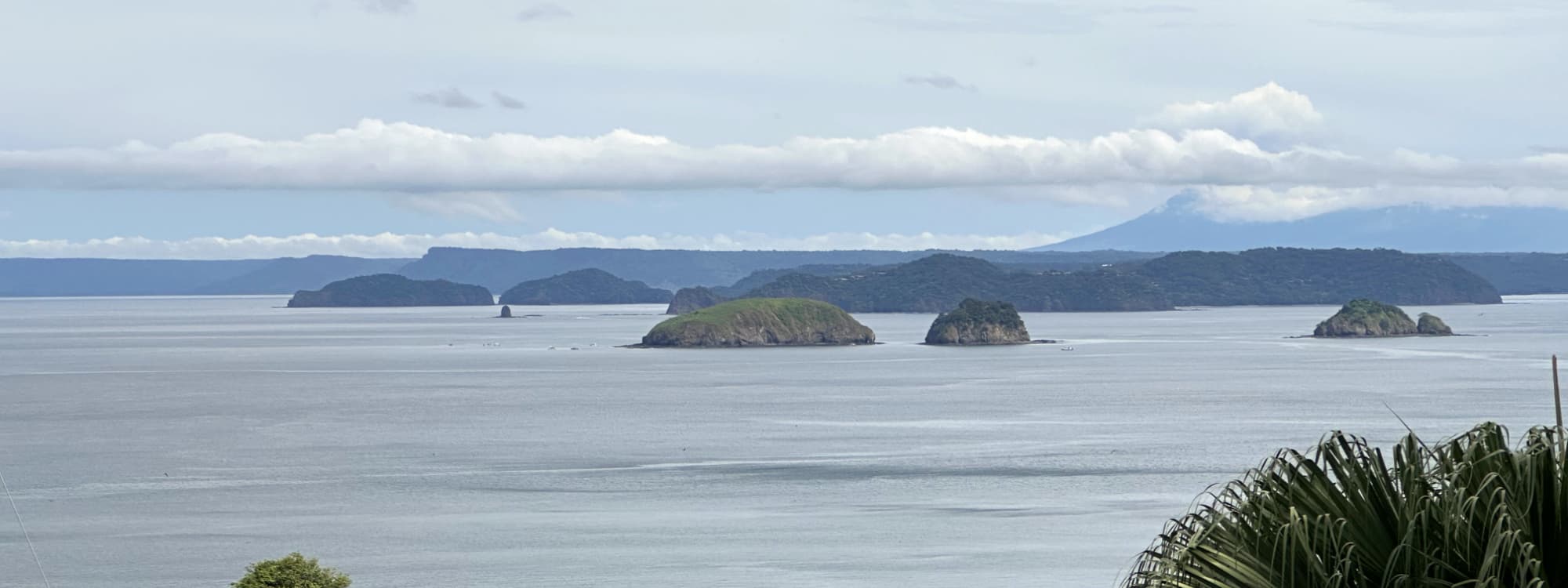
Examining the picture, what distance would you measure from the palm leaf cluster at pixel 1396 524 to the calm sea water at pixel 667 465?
39668mm

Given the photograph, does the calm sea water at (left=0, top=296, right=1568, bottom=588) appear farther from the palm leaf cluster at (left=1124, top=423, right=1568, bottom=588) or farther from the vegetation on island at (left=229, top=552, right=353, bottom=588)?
the palm leaf cluster at (left=1124, top=423, right=1568, bottom=588)

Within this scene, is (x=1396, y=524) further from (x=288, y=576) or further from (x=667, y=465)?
(x=667, y=465)

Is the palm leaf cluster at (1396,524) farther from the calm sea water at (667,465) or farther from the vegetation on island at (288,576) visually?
the calm sea water at (667,465)

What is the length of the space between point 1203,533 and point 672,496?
2459 inches

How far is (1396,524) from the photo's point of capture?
11844 mm

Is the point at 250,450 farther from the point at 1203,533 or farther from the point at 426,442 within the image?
the point at 1203,533

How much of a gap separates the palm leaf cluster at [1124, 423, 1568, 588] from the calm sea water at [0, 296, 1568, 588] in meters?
39.7

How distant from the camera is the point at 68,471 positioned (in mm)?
84625

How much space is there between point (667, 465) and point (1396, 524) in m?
76.3

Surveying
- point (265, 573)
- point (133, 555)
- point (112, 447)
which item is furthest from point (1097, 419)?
point (265, 573)

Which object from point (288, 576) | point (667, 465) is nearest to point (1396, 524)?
point (288, 576)

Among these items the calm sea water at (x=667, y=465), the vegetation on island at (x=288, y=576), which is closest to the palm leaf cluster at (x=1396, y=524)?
the vegetation on island at (x=288, y=576)

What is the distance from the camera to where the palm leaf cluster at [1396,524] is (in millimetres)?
11117

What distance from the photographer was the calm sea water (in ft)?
188
